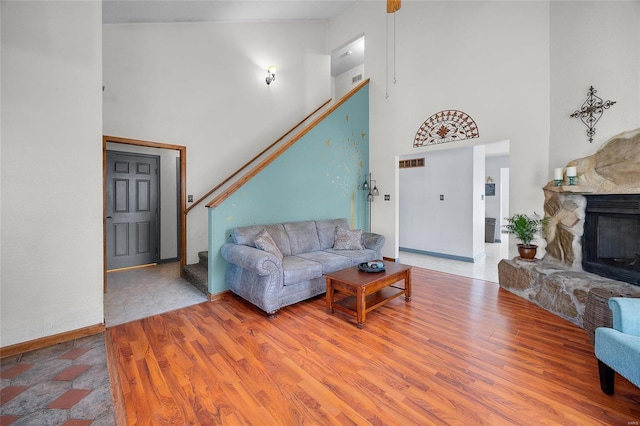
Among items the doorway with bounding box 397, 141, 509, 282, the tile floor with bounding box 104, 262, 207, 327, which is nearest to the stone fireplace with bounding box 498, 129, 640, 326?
the doorway with bounding box 397, 141, 509, 282

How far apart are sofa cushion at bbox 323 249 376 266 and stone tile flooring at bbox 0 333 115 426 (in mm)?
2629

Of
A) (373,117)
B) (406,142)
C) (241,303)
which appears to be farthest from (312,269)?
(373,117)

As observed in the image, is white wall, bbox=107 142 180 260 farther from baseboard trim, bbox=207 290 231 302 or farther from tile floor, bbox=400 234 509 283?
tile floor, bbox=400 234 509 283

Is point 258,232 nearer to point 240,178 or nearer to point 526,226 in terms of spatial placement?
point 240,178

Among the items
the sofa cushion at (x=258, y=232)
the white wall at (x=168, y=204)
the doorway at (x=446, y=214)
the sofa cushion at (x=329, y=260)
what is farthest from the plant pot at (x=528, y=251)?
the white wall at (x=168, y=204)

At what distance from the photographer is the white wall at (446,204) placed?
17.5 feet

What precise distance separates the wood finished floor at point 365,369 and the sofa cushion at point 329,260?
1.82 ft

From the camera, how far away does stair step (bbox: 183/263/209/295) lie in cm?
360

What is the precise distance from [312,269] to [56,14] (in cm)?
326

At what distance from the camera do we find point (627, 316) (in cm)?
169

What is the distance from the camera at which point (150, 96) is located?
4281 millimetres

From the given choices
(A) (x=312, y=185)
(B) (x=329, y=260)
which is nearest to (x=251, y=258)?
(B) (x=329, y=260)

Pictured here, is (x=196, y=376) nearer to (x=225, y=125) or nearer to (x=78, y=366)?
(x=78, y=366)

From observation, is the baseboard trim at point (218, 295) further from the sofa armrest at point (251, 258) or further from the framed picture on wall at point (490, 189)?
the framed picture on wall at point (490, 189)
